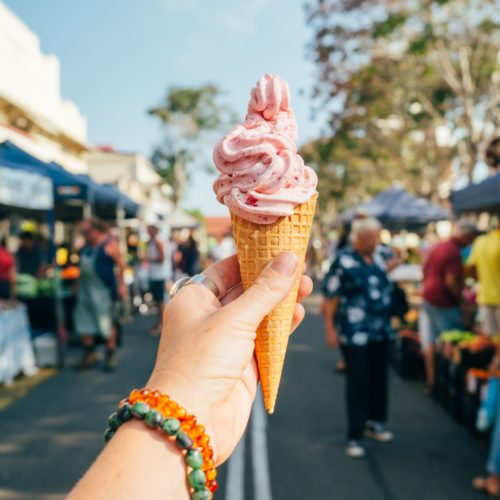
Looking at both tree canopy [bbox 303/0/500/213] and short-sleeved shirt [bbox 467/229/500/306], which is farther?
tree canopy [bbox 303/0/500/213]

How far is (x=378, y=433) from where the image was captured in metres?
5.09

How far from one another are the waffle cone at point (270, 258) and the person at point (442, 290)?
4.67m

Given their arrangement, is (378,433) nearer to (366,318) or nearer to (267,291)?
(366,318)

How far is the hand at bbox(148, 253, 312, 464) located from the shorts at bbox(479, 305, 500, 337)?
15.5 ft

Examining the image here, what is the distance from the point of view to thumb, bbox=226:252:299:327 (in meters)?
1.62

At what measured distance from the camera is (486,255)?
5445mm

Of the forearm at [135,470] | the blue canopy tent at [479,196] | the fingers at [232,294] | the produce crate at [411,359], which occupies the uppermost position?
the blue canopy tent at [479,196]

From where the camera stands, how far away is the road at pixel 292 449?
4078 mm

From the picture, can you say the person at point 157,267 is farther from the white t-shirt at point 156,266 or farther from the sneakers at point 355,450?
the sneakers at point 355,450

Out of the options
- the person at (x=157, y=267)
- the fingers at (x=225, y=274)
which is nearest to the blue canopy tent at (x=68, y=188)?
the person at (x=157, y=267)

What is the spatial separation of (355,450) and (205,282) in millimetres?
3524

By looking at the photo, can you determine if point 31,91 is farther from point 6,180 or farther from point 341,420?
point 341,420

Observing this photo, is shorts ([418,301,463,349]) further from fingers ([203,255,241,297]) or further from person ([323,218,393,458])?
fingers ([203,255,241,297])

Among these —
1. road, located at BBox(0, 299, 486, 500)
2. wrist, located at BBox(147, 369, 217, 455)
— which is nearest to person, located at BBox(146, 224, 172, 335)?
road, located at BBox(0, 299, 486, 500)
